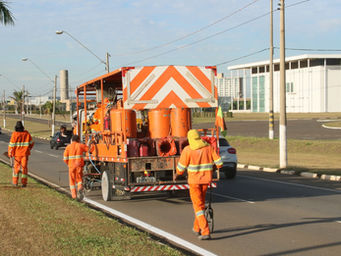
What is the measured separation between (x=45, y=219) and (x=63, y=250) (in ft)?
8.42

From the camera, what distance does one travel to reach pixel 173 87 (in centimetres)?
1261

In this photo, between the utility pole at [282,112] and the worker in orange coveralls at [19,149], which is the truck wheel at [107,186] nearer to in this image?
the worker in orange coveralls at [19,149]

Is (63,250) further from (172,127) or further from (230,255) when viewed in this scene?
(172,127)

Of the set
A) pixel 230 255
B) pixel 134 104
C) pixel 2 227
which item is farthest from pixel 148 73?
pixel 230 255

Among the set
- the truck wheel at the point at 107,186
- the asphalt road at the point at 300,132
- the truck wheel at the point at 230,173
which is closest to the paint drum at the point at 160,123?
the truck wheel at the point at 107,186

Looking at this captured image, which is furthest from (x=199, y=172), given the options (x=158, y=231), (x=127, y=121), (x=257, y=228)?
(x=127, y=121)

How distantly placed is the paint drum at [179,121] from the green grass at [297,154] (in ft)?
28.6

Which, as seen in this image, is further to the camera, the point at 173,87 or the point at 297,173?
the point at 297,173

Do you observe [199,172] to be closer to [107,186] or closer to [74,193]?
[107,186]

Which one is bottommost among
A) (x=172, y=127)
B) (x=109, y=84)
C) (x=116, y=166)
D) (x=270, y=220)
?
(x=270, y=220)

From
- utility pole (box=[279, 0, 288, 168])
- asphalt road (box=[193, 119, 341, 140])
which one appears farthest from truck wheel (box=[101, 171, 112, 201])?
asphalt road (box=[193, 119, 341, 140])

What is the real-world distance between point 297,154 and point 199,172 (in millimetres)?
22062

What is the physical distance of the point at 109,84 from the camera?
47.4 feet

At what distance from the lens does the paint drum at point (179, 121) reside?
41.1 ft
